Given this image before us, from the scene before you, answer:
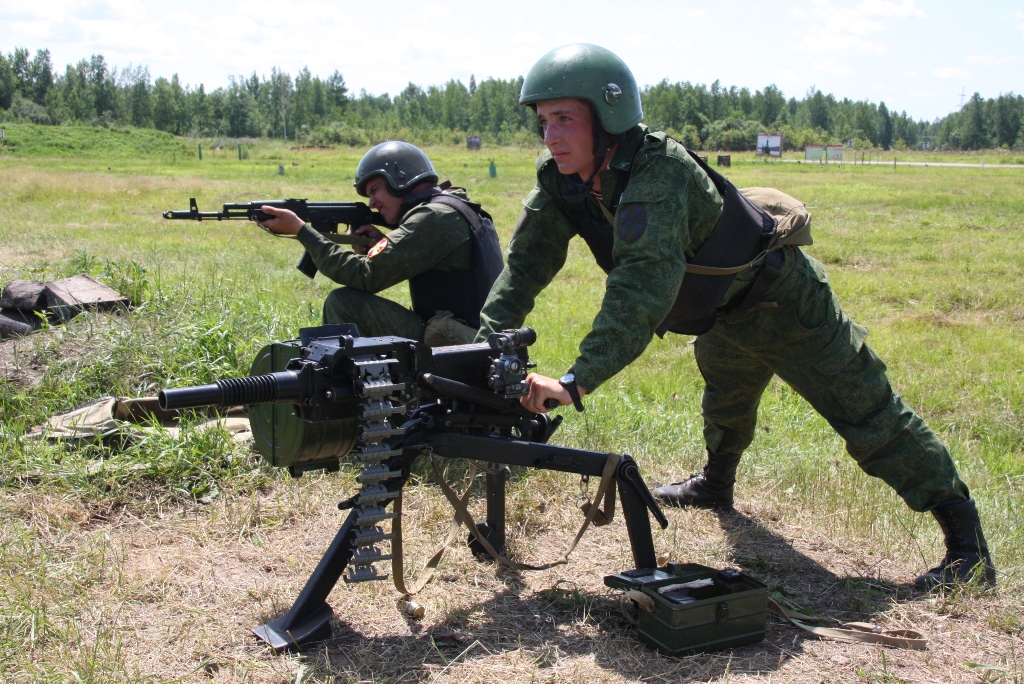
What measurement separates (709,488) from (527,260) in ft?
6.12

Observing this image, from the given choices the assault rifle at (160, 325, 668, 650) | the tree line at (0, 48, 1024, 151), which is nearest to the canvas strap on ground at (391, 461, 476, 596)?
the assault rifle at (160, 325, 668, 650)

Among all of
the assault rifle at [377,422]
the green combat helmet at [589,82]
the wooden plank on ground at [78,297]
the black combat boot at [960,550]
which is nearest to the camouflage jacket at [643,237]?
the green combat helmet at [589,82]

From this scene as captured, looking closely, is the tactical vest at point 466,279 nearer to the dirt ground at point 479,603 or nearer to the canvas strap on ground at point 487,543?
the dirt ground at point 479,603

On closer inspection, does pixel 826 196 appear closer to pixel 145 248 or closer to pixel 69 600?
pixel 145 248

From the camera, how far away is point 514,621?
3.69 m

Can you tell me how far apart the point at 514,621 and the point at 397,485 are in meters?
0.91

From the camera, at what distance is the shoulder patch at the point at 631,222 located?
338cm

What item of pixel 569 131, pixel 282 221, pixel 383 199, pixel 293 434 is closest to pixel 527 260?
pixel 569 131

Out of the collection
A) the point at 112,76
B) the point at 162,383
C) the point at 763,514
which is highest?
the point at 112,76

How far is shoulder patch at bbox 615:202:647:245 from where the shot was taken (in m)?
3.38

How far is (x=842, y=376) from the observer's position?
160 inches

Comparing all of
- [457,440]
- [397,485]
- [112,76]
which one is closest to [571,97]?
[457,440]

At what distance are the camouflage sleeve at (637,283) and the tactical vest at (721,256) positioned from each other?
0.29 metres

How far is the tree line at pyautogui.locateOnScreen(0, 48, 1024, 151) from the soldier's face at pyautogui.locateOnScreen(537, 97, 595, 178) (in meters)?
81.7
